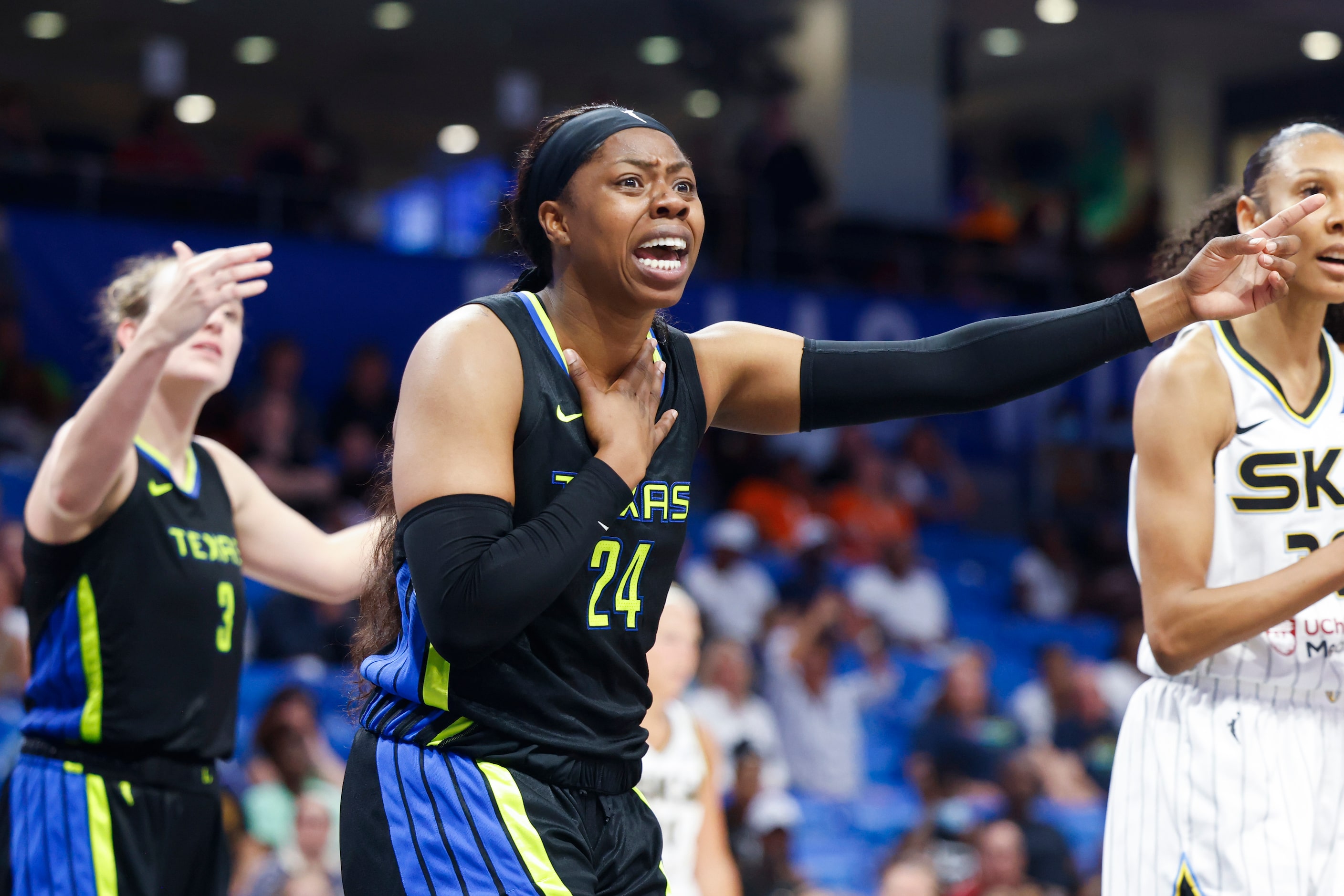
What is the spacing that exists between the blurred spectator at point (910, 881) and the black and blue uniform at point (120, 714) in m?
3.58

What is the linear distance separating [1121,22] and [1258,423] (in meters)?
13.5

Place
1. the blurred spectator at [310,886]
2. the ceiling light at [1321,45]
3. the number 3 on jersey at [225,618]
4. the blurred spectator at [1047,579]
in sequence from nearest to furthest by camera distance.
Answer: the number 3 on jersey at [225,618], the blurred spectator at [310,886], the blurred spectator at [1047,579], the ceiling light at [1321,45]

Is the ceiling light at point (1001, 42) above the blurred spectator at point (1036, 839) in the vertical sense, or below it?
above

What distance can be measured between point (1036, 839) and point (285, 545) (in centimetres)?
486

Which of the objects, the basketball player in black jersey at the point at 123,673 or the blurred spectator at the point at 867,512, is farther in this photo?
the blurred spectator at the point at 867,512

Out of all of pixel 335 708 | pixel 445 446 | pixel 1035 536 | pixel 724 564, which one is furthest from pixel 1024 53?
pixel 445 446

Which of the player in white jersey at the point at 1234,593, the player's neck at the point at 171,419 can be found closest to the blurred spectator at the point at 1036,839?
the player in white jersey at the point at 1234,593

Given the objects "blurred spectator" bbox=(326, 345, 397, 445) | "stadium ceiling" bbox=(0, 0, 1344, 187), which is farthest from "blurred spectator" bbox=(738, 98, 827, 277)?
"blurred spectator" bbox=(326, 345, 397, 445)

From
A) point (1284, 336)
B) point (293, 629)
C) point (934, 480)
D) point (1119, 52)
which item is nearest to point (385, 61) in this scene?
point (1119, 52)

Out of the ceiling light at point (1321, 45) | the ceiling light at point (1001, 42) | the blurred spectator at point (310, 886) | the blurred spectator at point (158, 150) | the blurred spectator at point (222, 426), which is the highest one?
the ceiling light at point (1001, 42)

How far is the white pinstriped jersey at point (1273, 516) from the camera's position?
8.82ft

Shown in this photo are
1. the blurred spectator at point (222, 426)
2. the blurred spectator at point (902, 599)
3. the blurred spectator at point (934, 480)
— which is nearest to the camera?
the blurred spectator at point (222, 426)

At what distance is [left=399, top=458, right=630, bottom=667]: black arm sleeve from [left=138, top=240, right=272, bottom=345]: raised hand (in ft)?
3.22

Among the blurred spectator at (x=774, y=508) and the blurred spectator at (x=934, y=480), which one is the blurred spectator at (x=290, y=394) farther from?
the blurred spectator at (x=934, y=480)
